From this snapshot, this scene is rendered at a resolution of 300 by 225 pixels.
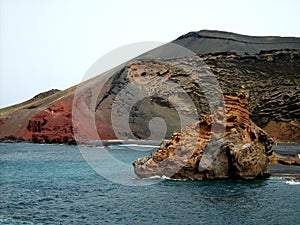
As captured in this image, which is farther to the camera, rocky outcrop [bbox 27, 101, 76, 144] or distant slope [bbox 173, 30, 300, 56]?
distant slope [bbox 173, 30, 300, 56]

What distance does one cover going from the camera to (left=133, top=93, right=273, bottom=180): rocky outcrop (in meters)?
41.6

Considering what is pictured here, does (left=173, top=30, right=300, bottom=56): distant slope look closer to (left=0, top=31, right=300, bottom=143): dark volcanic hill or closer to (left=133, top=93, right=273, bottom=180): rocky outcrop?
(left=0, top=31, right=300, bottom=143): dark volcanic hill

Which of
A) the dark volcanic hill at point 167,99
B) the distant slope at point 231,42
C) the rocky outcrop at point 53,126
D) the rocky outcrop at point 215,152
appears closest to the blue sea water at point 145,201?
the rocky outcrop at point 215,152

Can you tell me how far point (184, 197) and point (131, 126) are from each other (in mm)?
79245

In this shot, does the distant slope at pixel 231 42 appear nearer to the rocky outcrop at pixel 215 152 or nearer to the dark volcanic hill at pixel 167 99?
the dark volcanic hill at pixel 167 99

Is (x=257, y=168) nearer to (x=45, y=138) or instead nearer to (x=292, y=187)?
(x=292, y=187)

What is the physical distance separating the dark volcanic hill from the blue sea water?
213 feet

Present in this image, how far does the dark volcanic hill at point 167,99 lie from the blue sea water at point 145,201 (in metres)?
64.9

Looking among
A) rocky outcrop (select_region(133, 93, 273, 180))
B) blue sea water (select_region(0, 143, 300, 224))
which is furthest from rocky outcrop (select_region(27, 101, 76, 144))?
rocky outcrop (select_region(133, 93, 273, 180))

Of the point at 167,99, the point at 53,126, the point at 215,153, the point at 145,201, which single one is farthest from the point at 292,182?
the point at 167,99

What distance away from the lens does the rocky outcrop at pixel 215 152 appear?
137 feet

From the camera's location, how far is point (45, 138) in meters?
111

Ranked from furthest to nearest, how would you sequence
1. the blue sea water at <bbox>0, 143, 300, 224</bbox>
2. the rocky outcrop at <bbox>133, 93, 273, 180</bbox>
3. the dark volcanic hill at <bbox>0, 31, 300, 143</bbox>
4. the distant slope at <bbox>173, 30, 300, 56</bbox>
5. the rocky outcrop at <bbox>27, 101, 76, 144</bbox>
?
the distant slope at <bbox>173, 30, 300, 56</bbox> → the dark volcanic hill at <bbox>0, 31, 300, 143</bbox> → the rocky outcrop at <bbox>27, 101, 76, 144</bbox> → the rocky outcrop at <bbox>133, 93, 273, 180</bbox> → the blue sea water at <bbox>0, 143, 300, 224</bbox>

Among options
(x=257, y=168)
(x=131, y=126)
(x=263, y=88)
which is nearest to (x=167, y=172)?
(x=257, y=168)
